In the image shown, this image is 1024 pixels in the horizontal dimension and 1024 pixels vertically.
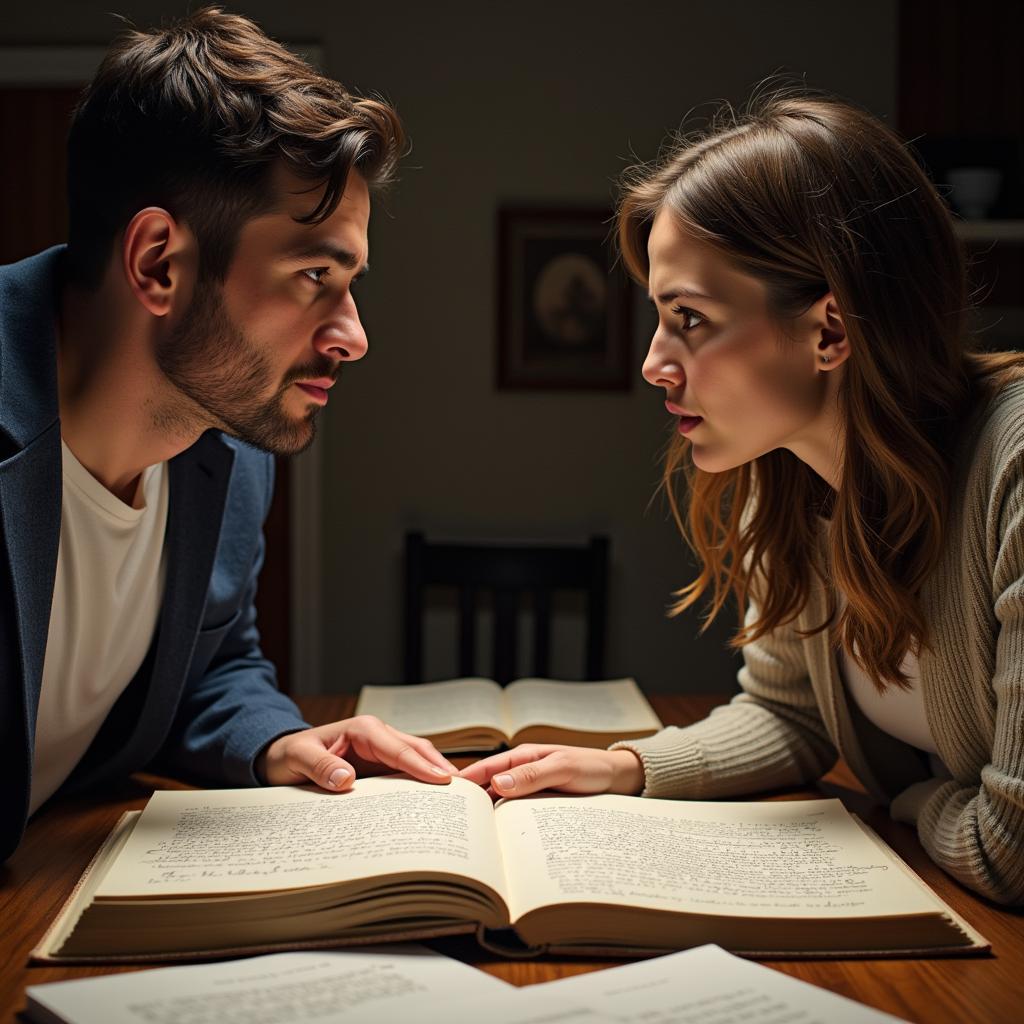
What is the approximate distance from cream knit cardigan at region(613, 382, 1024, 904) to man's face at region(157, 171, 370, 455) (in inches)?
22.1

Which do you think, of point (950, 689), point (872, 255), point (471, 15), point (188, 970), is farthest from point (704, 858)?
point (471, 15)

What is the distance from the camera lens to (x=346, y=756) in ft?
4.07

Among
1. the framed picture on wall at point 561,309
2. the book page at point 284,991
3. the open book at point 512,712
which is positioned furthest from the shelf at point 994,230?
the book page at point 284,991

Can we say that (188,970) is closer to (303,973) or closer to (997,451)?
(303,973)

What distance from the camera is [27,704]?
3.50ft

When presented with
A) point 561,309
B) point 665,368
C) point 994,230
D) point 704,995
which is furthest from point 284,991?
point 561,309

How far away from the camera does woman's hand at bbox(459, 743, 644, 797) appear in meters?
1.15

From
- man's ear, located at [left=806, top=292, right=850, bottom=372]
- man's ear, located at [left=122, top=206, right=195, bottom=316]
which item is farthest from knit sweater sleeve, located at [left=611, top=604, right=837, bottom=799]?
man's ear, located at [left=122, top=206, right=195, bottom=316]

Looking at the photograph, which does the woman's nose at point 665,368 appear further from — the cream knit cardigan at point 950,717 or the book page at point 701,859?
the book page at point 701,859

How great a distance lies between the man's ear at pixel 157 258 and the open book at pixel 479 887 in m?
0.56

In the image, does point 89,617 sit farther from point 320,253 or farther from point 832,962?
point 832,962

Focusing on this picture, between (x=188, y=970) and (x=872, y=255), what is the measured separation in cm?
89

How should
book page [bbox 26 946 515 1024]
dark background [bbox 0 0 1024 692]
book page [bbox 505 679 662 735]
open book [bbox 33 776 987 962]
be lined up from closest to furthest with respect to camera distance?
book page [bbox 26 946 515 1024]
open book [bbox 33 776 987 962]
book page [bbox 505 679 662 735]
dark background [bbox 0 0 1024 692]

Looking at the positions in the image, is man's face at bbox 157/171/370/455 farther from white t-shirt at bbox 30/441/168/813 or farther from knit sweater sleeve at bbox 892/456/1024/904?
knit sweater sleeve at bbox 892/456/1024/904
